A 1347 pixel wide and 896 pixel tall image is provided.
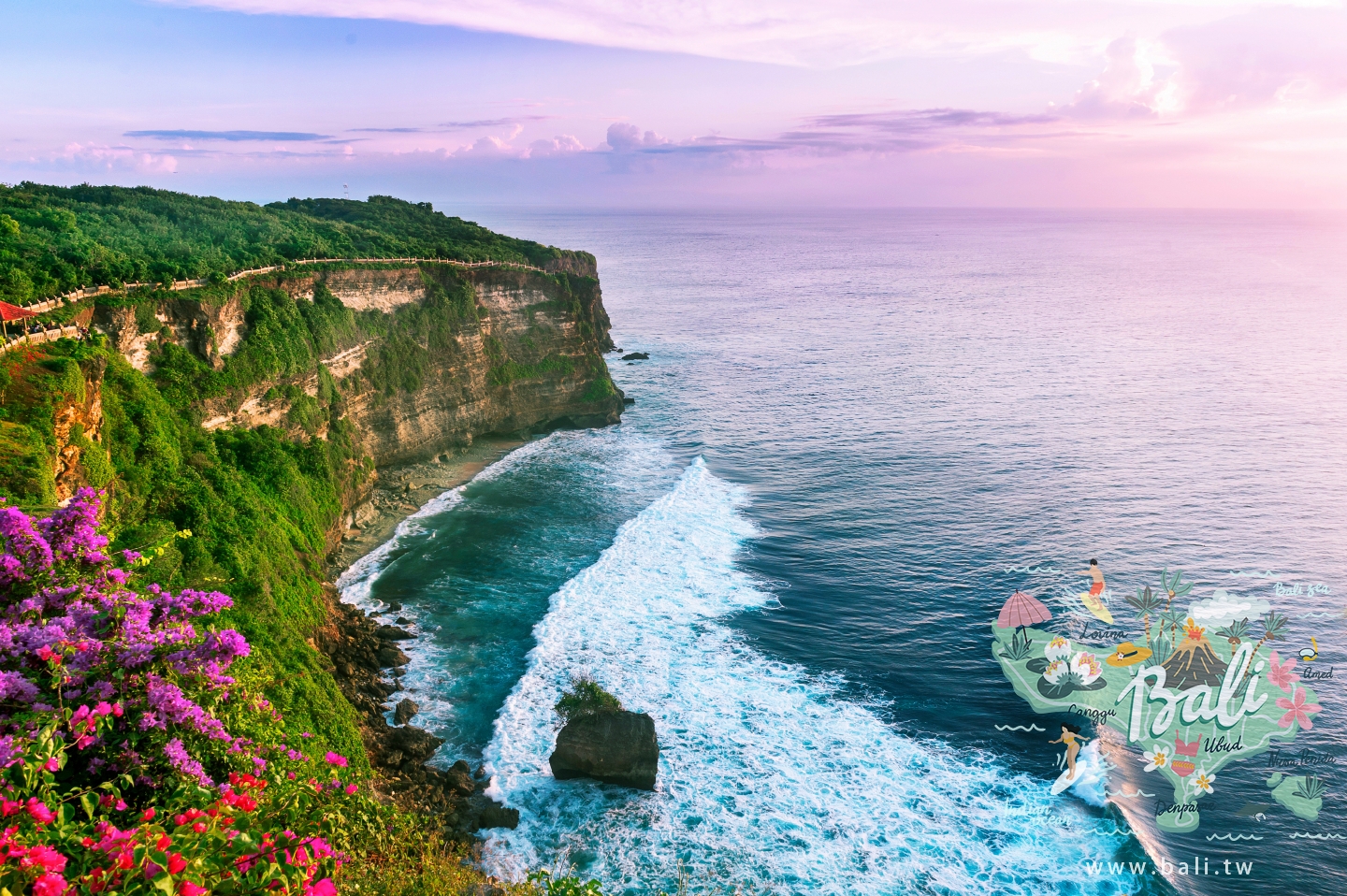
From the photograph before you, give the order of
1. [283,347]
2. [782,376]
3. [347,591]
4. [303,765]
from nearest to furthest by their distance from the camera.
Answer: [303,765], [347,591], [283,347], [782,376]

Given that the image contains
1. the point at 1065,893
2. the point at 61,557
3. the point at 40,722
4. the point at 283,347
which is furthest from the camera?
the point at 283,347

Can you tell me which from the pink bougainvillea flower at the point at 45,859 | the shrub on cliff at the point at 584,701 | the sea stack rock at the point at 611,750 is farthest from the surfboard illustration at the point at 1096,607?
the pink bougainvillea flower at the point at 45,859

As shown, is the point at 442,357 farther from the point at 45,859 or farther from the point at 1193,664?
the point at 45,859

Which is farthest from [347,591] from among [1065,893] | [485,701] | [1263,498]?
[1263,498]

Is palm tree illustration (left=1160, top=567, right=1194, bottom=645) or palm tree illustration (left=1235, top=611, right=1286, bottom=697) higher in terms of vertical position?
palm tree illustration (left=1160, top=567, right=1194, bottom=645)

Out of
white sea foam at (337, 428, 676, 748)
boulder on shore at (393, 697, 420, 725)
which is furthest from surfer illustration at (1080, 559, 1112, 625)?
boulder on shore at (393, 697, 420, 725)

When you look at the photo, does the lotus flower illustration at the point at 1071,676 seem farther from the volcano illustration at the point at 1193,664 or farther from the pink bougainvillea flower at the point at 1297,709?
the pink bougainvillea flower at the point at 1297,709

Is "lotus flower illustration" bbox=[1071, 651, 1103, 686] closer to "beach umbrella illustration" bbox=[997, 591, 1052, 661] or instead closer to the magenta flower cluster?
"beach umbrella illustration" bbox=[997, 591, 1052, 661]

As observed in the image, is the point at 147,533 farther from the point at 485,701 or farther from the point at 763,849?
the point at 763,849
